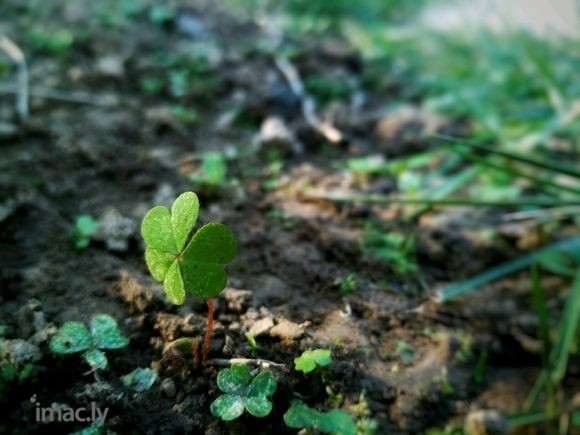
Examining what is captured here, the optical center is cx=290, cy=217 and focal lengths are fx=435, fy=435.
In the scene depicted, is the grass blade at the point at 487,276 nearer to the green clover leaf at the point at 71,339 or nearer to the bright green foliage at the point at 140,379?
the bright green foliage at the point at 140,379

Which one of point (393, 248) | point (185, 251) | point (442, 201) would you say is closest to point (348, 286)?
point (393, 248)

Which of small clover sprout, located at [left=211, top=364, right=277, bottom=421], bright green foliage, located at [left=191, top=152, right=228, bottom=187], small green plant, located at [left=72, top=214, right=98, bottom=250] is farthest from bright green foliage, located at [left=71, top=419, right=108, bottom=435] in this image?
bright green foliage, located at [left=191, top=152, right=228, bottom=187]

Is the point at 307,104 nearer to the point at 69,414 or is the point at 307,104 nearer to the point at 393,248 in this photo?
the point at 393,248

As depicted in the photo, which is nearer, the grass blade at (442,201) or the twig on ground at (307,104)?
the grass blade at (442,201)

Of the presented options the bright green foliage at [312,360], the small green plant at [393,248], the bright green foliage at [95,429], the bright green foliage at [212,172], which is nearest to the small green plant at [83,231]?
the bright green foliage at [212,172]

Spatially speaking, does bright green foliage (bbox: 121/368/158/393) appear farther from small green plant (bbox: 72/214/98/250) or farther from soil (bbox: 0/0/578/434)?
small green plant (bbox: 72/214/98/250)

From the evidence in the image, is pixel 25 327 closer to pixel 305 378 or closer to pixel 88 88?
pixel 305 378
